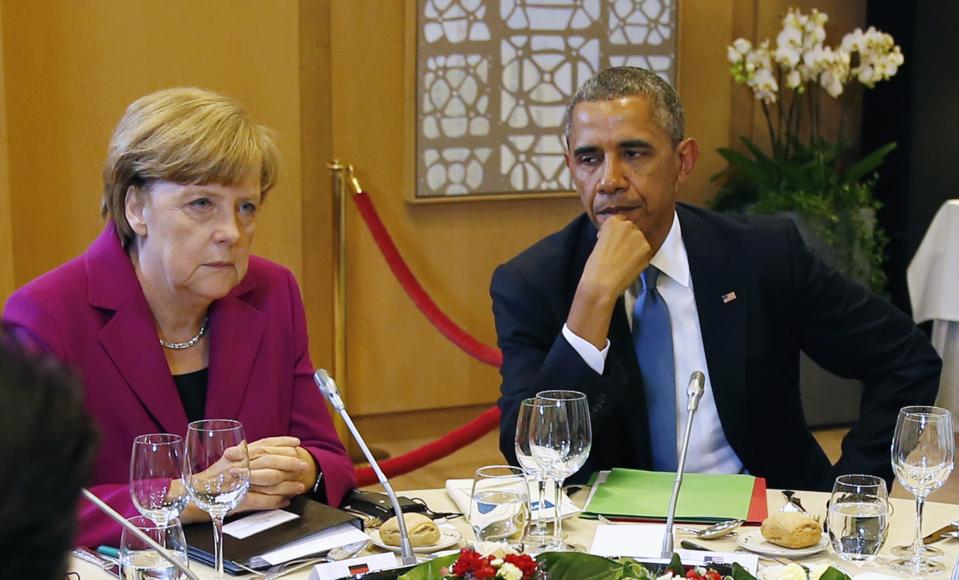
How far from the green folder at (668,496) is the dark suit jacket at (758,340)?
0.28m

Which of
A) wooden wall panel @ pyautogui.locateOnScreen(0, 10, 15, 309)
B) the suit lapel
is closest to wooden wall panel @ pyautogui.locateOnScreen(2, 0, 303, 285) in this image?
wooden wall panel @ pyautogui.locateOnScreen(0, 10, 15, 309)

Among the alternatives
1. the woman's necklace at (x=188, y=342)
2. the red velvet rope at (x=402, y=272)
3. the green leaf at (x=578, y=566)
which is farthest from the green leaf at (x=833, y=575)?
the red velvet rope at (x=402, y=272)

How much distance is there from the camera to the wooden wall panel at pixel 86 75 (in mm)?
4770

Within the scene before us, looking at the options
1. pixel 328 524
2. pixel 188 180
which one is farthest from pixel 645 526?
pixel 188 180

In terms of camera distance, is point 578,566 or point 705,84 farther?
point 705,84

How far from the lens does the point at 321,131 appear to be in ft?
17.1

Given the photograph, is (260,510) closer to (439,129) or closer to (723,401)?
(723,401)

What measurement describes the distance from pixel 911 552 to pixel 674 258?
0.94 meters

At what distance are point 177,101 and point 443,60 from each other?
9.64ft

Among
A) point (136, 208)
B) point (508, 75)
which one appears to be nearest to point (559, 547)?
point (136, 208)

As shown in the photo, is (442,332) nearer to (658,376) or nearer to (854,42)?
(854,42)

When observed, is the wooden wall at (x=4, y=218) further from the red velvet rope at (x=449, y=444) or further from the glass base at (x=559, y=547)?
the glass base at (x=559, y=547)

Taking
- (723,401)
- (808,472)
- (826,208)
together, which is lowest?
(808,472)

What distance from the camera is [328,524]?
2072 mm
